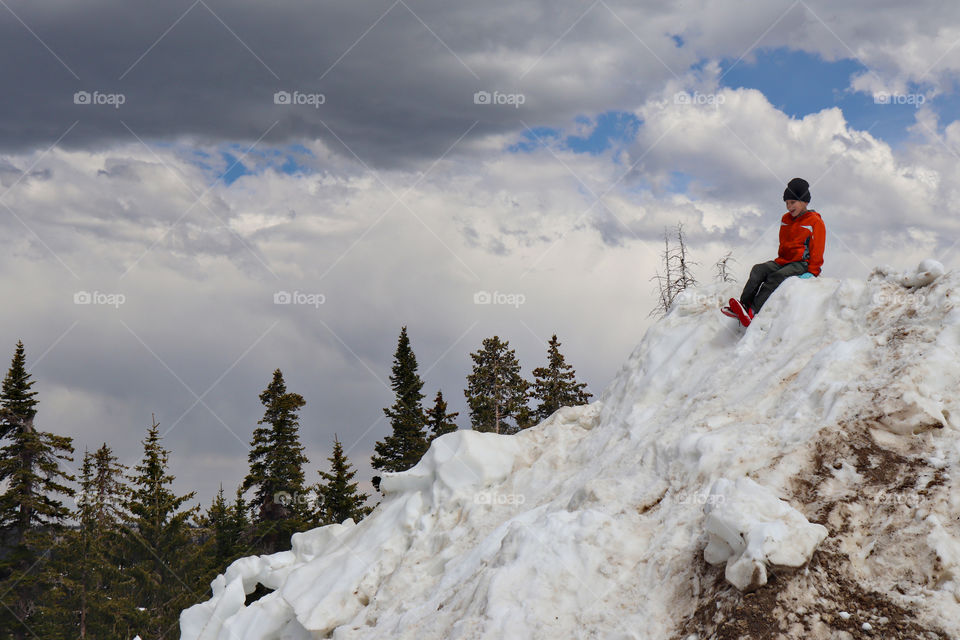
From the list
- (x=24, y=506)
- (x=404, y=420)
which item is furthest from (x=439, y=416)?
(x=24, y=506)

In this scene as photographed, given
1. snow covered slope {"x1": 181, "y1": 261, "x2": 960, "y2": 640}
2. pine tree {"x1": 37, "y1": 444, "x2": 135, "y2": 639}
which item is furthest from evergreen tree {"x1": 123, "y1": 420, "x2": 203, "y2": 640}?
snow covered slope {"x1": 181, "y1": 261, "x2": 960, "y2": 640}

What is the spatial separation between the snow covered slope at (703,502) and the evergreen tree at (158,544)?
36953mm

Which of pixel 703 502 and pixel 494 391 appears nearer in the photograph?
pixel 703 502

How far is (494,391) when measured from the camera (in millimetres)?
47281

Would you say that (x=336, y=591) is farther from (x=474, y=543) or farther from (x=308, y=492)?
(x=308, y=492)

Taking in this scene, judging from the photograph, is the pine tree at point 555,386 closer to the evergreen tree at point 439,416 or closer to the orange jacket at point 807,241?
the evergreen tree at point 439,416

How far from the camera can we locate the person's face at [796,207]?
1265 cm

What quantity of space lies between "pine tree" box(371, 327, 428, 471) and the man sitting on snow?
34.6 m

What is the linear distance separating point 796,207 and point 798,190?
10.8 inches

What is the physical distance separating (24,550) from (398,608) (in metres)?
40.1

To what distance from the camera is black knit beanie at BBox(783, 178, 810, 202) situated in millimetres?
12617

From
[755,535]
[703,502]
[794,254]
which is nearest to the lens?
[755,535]

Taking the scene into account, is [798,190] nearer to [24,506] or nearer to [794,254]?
[794,254]

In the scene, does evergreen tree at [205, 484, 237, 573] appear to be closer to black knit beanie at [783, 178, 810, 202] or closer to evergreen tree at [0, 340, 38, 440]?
evergreen tree at [0, 340, 38, 440]
